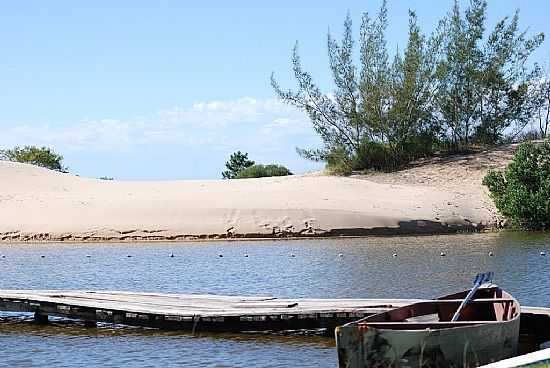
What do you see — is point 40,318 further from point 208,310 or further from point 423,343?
point 423,343

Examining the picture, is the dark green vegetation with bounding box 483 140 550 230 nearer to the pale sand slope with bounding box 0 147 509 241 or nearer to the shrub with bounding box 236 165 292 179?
the pale sand slope with bounding box 0 147 509 241

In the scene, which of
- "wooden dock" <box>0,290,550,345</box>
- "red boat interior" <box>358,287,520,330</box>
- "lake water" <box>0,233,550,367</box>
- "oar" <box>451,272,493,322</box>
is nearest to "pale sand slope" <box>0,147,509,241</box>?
"lake water" <box>0,233,550,367</box>

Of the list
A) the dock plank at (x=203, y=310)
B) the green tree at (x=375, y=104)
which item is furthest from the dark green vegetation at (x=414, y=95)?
the dock plank at (x=203, y=310)

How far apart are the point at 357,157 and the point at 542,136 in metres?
9.87

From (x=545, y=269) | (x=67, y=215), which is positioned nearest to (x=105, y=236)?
(x=67, y=215)

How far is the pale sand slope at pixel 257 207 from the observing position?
40312 millimetres

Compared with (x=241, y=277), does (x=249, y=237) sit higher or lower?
higher

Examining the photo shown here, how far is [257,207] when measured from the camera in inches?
1662

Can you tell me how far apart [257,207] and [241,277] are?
16.9 metres

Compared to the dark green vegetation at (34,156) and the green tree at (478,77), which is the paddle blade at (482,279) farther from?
the dark green vegetation at (34,156)

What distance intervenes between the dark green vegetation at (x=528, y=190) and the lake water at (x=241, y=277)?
5.51 ft

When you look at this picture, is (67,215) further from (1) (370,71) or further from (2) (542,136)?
(2) (542,136)

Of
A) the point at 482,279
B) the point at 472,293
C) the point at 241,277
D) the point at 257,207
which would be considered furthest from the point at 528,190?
the point at 472,293

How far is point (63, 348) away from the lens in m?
16.4
